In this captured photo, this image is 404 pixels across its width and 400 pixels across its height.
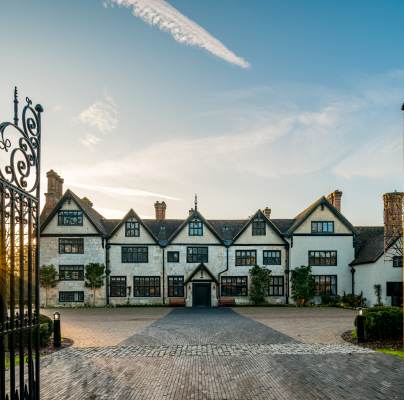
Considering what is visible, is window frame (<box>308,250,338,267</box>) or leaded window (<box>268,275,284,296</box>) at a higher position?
window frame (<box>308,250,338,267</box>)

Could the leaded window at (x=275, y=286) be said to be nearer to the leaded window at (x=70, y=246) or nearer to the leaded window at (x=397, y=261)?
the leaded window at (x=397, y=261)

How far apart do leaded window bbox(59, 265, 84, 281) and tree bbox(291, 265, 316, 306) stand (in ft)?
66.1

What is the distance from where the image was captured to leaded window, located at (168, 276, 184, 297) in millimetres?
34875

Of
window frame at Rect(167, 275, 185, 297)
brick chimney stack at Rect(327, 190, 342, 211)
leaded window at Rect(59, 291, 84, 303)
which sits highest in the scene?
brick chimney stack at Rect(327, 190, 342, 211)

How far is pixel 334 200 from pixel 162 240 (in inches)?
726

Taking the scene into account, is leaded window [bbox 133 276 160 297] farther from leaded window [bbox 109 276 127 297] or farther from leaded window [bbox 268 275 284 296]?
leaded window [bbox 268 275 284 296]

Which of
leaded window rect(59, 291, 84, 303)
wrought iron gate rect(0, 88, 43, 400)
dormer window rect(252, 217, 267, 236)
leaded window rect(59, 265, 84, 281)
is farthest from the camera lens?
dormer window rect(252, 217, 267, 236)

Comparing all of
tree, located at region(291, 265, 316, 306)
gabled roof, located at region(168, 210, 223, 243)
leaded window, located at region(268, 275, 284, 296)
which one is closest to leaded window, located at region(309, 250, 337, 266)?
tree, located at region(291, 265, 316, 306)

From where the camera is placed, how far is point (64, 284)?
34250 mm

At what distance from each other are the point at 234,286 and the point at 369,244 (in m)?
13.5

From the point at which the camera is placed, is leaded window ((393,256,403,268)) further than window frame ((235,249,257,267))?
No

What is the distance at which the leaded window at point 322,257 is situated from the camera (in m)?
35.3

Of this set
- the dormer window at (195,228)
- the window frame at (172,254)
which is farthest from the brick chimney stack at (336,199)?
the window frame at (172,254)

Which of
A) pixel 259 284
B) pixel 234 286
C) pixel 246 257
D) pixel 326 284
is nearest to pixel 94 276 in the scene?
pixel 234 286
